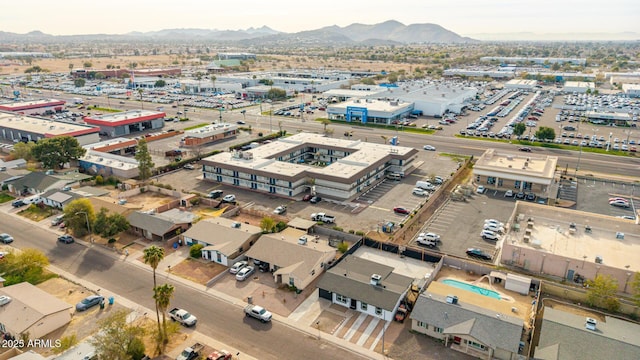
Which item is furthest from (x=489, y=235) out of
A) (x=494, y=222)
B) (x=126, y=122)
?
(x=126, y=122)

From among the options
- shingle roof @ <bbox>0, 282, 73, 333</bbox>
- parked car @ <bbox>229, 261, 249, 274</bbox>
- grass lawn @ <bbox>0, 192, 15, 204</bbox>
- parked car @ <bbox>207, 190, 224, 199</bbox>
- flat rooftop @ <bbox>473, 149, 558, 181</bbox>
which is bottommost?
parked car @ <bbox>229, 261, 249, 274</bbox>

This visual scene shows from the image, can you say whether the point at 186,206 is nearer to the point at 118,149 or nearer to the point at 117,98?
the point at 118,149

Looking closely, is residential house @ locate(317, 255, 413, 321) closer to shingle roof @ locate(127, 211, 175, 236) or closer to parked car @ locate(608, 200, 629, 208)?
shingle roof @ locate(127, 211, 175, 236)

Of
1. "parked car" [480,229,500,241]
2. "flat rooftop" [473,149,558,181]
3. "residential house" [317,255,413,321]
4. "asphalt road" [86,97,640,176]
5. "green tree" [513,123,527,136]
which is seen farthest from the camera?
"green tree" [513,123,527,136]

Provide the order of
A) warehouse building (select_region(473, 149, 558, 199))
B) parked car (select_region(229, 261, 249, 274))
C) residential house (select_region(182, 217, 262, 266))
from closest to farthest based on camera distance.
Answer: parked car (select_region(229, 261, 249, 274)) < residential house (select_region(182, 217, 262, 266)) < warehouse building (select_region(473, 149, 558, 199))

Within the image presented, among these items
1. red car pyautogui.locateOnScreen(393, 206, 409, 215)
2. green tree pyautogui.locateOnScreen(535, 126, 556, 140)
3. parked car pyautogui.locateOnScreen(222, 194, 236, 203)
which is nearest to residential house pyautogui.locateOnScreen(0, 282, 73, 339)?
parked car pyautogui.locateOnScreen(222, 194, 236, 203)

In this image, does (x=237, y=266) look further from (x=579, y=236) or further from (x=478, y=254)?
(x=579, y=236)

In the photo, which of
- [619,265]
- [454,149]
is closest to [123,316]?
[619,265]
